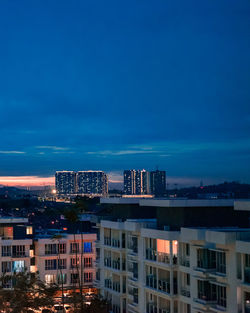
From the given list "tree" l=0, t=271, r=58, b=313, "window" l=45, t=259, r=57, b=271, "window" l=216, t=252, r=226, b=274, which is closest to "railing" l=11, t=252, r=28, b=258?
"window" l=45, t=259, r=57, b=271

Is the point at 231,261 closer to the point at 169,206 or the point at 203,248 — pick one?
the point at 203,248

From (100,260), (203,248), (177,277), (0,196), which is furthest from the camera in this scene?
(0,196)

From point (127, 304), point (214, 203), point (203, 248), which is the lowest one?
point (127, 304)

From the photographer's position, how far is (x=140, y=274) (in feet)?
116

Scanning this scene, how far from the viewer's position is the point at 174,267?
3130 cm

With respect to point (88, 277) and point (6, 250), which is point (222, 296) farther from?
point (88, 277)

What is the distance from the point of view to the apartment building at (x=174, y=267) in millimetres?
25766

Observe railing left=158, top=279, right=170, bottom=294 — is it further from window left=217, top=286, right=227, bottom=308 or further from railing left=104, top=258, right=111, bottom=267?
railing left=104, top=258, right=111, bottom=267

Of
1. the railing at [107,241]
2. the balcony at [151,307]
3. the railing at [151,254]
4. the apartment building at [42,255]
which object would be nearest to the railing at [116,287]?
the railing at [107,241]

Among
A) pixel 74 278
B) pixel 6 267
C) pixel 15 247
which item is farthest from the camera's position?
pixel 74 278

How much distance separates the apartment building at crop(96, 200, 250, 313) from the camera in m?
25.8

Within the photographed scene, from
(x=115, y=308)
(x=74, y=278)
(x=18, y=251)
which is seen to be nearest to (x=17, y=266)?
(x=18, y=251)

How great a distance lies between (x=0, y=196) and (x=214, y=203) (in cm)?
15014

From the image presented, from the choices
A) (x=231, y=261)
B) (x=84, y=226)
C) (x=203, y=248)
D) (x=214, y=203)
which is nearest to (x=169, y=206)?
(x=214, y=203)
